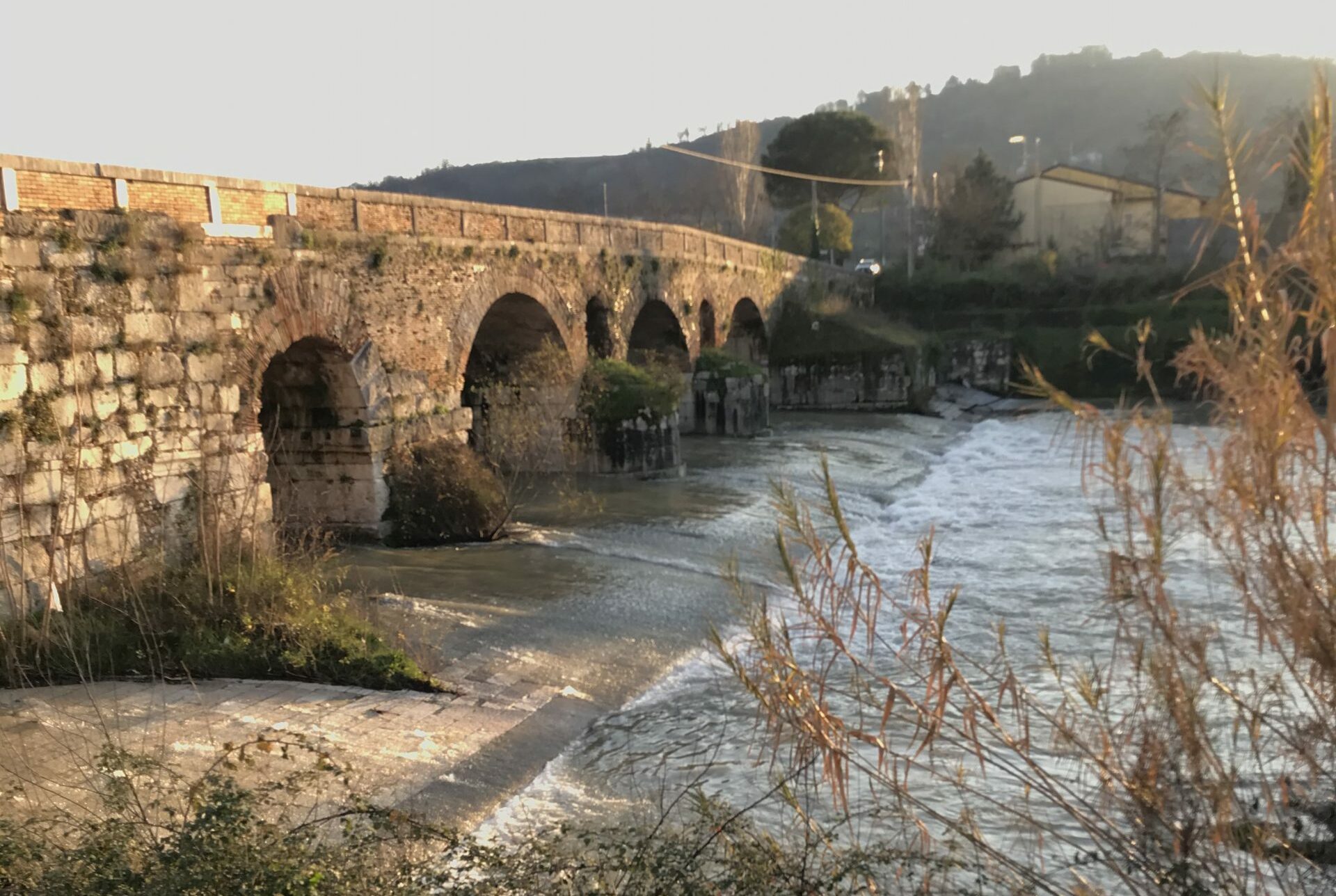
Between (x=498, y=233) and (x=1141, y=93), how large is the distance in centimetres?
8683

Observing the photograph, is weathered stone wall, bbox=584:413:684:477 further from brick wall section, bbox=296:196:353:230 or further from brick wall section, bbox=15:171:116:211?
brick wall section, bbox=15:171:116:211

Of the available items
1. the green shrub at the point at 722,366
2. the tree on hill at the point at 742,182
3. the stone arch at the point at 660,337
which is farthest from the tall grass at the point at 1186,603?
the tree on hill at the point at 742,182

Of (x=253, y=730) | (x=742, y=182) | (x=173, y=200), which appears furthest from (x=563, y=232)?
(x=742, y=182)

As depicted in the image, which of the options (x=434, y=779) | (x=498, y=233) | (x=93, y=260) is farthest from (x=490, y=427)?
(x=434, y=779)

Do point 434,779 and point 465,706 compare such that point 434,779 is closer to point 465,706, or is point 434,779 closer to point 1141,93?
point 465,706

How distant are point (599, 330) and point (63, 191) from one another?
983 cm

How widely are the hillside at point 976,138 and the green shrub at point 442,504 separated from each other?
4080 cm

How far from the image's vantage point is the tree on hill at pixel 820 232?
119 ft

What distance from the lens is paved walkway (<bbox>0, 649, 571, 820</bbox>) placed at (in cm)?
386

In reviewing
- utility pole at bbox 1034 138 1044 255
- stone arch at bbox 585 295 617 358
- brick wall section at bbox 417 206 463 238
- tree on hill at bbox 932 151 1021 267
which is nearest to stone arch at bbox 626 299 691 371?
stone arch at bbox 585 295 617 358

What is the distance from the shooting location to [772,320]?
26312 millimetres

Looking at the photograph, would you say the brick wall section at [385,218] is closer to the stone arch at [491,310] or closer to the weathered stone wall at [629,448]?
the stone arch at [491,310]

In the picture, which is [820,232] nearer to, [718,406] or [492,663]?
[718,406]

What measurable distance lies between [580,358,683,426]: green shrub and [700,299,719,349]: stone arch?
23.3 ft
